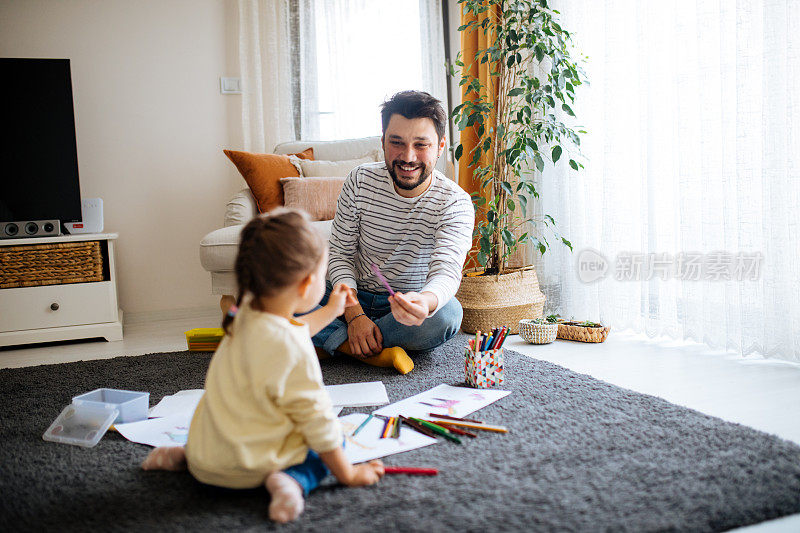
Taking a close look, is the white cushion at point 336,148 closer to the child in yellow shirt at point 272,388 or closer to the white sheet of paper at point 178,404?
the white sheet of paper at point 178,404

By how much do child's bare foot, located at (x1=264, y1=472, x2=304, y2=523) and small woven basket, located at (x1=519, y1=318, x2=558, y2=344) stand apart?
4.74 ft

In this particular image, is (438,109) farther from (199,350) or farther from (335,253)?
(199,350)

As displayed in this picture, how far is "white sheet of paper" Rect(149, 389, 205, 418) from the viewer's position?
1.56m

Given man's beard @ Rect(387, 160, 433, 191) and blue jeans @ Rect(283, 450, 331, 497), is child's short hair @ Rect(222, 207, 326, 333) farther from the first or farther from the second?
man's beard @ Rect(387, 160, 433, 191)

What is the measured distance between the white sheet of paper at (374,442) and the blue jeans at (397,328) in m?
0.57

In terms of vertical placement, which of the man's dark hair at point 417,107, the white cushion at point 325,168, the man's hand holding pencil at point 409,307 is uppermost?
the man's dark hair at point 417,107

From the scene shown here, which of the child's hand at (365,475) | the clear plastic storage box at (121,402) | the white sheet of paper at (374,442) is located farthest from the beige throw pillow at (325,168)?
the child's hand at (365,475)

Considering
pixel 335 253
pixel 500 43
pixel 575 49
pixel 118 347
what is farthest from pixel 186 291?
pixel 575 49

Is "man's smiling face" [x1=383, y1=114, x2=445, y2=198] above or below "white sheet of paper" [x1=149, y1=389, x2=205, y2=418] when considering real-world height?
above

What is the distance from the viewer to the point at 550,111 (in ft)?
9.09

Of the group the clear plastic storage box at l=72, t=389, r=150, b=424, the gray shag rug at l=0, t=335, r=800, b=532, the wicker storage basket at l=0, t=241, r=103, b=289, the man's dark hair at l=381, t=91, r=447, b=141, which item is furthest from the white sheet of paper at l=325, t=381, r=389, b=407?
the wicker storage basket at l=0, t=241, r=103, b=289

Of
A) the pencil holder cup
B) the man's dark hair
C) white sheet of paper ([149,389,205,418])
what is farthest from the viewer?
the man's dark hair

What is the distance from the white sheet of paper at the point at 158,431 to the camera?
53.9 inches

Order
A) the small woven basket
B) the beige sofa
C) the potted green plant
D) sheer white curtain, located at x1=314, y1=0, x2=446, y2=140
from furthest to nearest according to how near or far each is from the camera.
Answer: sheer white curtain, located at x1=314, y1=0, x2=446, y2=140 < the beige sofa < the potted green plant < the small woven basket
